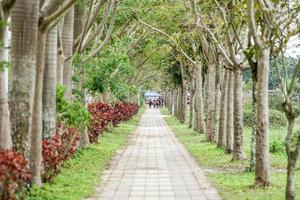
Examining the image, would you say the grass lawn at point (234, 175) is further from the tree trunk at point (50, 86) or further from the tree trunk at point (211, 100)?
the tree trunk at point (50, 86)

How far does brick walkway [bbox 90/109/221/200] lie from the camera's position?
12039mm

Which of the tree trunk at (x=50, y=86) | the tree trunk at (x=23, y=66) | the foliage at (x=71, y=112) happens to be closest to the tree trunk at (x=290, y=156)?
the tree trunk at (x=23, y=66)

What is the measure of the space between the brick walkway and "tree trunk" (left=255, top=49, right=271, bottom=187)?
1054mm

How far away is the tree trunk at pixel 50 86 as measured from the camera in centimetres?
1306

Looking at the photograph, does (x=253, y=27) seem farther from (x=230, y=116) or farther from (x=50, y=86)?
(x=230, y=116)

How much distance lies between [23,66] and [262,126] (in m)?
5.16

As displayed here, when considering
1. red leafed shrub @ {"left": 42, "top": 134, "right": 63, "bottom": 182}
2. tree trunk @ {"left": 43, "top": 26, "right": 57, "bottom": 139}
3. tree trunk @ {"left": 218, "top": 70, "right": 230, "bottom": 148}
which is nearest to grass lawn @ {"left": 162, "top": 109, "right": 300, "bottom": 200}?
tree trunk @ {"left": 218, "top": 70, "right": 230, "bottom": 148}

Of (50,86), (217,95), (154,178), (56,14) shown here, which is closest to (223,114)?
(217,95)

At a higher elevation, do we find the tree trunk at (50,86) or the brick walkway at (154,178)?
the tree trunk at (50,86)

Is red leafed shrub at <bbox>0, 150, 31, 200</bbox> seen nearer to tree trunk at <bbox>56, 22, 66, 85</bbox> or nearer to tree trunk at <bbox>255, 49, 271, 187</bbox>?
tree trunk at <bbox>255, 49, 271, 187</bbox>

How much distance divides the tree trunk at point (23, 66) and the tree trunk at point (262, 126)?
4.76 metres

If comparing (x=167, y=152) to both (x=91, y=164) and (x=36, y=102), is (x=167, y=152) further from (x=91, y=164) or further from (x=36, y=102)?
(x=36, y=102)

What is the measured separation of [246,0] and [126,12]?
41.6 ft

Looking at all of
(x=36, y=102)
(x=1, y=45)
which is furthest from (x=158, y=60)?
(x=1, y=45)
